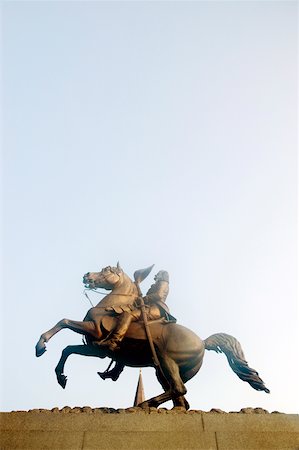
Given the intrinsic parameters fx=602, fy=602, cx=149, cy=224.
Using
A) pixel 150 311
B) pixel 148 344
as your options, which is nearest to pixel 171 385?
pixel 148 344

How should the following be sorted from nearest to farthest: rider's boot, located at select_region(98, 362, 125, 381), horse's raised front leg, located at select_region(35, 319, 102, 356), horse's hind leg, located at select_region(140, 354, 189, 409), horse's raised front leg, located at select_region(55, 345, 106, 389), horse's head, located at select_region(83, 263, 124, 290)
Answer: horse's hind leg, located at select_region(140, 354, 189, 409)
horse's raised front leg, located at select_region(35, 319, 102, 356)
horse's raised front leg, located at select_region(55, 345, 106, 389)
rider's boot, located at select_region(98, 362, 125, 381)
horse's head, located at select_region(83, 263, 124, 290)

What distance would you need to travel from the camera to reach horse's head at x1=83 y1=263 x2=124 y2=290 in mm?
10320

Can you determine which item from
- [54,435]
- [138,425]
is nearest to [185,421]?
[138,425]

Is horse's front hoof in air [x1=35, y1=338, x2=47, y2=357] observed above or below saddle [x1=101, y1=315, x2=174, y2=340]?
below

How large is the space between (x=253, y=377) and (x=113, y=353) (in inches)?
87.4

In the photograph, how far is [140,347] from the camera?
368 inches

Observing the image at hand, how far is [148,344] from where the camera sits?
367 inches

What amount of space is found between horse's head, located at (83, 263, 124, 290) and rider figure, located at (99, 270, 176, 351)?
604 mm

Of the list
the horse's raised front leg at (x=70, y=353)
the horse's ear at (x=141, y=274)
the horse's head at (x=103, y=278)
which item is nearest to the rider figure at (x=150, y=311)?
the horse's ear at (x=141, y=274)

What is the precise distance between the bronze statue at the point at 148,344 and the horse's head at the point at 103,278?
15.0 inches

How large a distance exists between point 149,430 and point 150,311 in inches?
93.8

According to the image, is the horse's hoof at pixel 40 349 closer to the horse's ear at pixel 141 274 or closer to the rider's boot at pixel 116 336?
the rider's boot at pixel 116 336

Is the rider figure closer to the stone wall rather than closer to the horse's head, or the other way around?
the horse's head

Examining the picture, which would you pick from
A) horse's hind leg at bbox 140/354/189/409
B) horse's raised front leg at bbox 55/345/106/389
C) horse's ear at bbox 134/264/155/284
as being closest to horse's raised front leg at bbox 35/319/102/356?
horse's raised front leg at bbox 55/345/106/389
